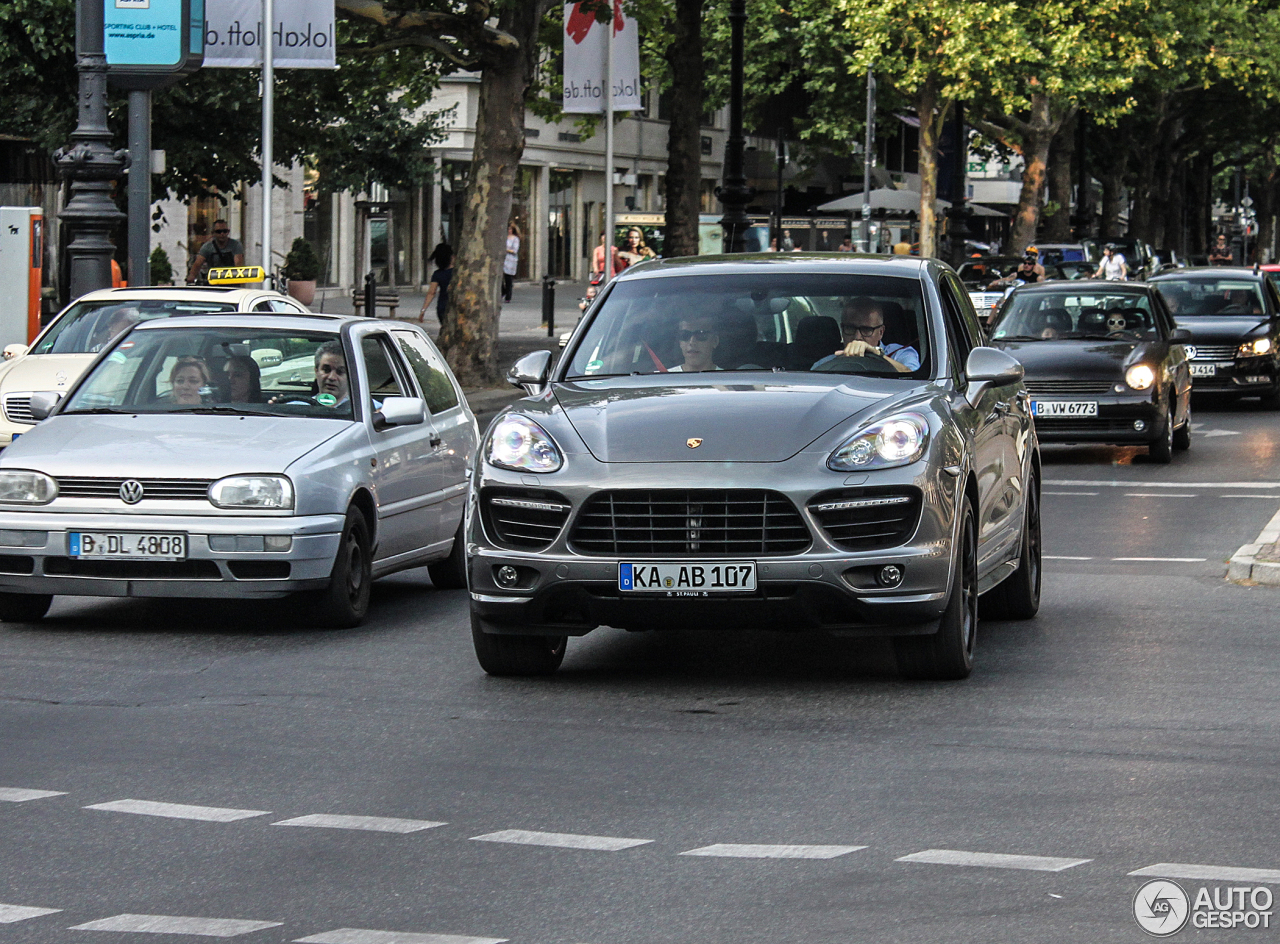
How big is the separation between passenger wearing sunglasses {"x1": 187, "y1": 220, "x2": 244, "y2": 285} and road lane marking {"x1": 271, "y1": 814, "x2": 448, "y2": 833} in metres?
19.1

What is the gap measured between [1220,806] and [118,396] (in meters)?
6.19

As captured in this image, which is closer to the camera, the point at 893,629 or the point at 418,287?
the point at 893,629

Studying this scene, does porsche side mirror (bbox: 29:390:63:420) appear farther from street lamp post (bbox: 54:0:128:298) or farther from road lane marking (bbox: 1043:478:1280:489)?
road lane marking (bbox: 1043:478:1280:489)

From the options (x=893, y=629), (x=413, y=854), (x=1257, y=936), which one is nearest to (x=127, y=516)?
(x=893, y=629)

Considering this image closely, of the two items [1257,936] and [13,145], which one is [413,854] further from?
[13,145]

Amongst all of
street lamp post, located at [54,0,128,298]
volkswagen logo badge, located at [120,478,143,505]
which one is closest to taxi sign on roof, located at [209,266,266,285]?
street lamp post, located at [54,0,128,298]

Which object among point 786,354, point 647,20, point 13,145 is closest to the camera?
point 786,354

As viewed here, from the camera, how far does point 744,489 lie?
7.75 metres

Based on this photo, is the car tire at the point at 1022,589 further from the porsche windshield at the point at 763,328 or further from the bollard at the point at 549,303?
the bollard at the point at 549,303

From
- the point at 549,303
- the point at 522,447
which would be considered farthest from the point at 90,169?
the point at 549,303

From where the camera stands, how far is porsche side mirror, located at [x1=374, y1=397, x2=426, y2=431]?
34.5ft

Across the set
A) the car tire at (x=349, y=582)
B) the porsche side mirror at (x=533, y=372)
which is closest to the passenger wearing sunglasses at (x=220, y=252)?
the car tire at (x=349, y=582)

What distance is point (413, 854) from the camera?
5707 millimetres
